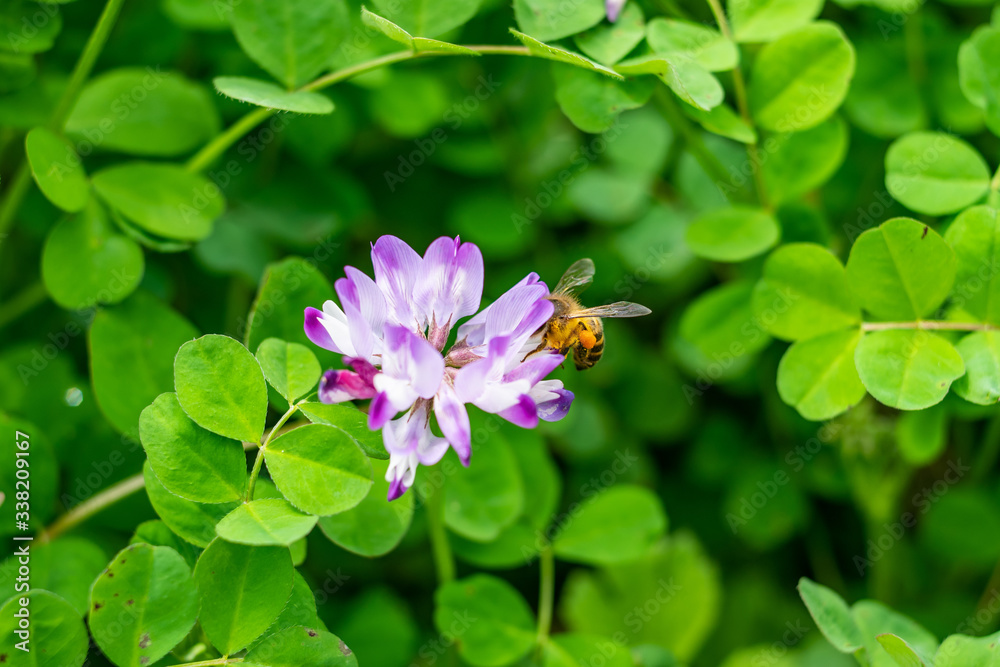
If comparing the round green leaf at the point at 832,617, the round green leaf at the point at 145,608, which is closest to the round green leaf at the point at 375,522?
the round green leaf at the point at 145,608

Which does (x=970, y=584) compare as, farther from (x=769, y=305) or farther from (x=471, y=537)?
(x=471, y=537)

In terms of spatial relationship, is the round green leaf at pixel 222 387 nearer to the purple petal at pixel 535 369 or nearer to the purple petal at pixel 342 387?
the purple petal at pixel 342 387

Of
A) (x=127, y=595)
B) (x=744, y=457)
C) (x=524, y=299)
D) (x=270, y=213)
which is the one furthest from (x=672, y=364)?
(x=127, y=595)

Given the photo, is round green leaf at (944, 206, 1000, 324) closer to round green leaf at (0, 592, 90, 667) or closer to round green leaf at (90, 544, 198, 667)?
round green leaf at (90, 544, 198, 667)

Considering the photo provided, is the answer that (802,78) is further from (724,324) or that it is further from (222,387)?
(222,387)

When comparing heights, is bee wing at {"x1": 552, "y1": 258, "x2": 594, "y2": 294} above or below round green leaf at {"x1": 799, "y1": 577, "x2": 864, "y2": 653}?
above

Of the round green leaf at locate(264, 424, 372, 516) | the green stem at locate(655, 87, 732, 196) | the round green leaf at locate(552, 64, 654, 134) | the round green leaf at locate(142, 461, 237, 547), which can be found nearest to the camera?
the round green leaf at locate(264, 424, 372, 516)

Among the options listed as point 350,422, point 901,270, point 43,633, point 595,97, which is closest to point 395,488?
point 350,422

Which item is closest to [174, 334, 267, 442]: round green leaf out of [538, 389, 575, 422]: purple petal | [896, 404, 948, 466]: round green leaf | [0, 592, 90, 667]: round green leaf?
[0, 592, 90, 667]: round green leaf
